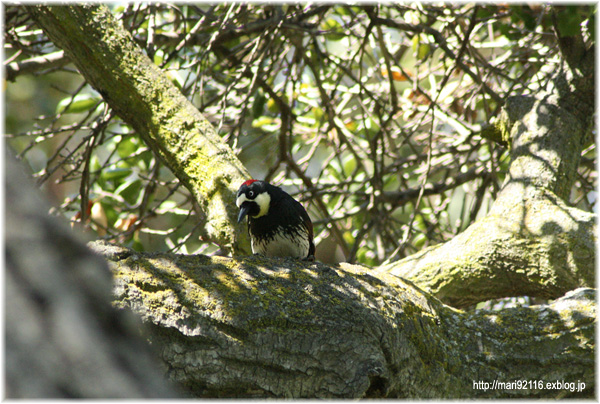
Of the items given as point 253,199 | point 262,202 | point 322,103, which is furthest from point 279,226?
point 322,103

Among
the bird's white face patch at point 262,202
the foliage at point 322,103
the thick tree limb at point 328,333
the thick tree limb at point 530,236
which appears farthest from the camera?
the foliage at point 322,103

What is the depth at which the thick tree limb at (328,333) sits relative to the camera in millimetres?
2121

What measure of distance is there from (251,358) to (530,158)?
2481 mm

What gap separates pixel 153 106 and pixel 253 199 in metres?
0.81

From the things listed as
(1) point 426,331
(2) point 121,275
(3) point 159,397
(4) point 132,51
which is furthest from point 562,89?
(3) point 159,397

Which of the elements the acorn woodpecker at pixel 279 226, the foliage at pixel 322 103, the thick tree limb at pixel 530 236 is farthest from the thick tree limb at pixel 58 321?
the acorn woodpecker at pixel 279 226

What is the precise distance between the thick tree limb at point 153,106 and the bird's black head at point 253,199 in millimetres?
47

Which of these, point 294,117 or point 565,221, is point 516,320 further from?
point 294,117

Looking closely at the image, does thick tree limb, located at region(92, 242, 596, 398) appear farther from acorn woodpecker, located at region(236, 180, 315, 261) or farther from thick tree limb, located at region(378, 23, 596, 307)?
acorn woodpecker, located at region(236, 180, 315, 261)

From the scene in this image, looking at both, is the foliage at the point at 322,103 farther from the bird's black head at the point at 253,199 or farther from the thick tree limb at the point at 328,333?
the thick tree limb at the point at 328,333

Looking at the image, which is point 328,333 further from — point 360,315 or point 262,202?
point 262,202

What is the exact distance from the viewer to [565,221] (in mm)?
3291

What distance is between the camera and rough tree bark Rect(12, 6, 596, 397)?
213 centimetres

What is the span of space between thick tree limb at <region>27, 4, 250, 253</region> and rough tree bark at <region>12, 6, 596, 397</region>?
13 millimetres
